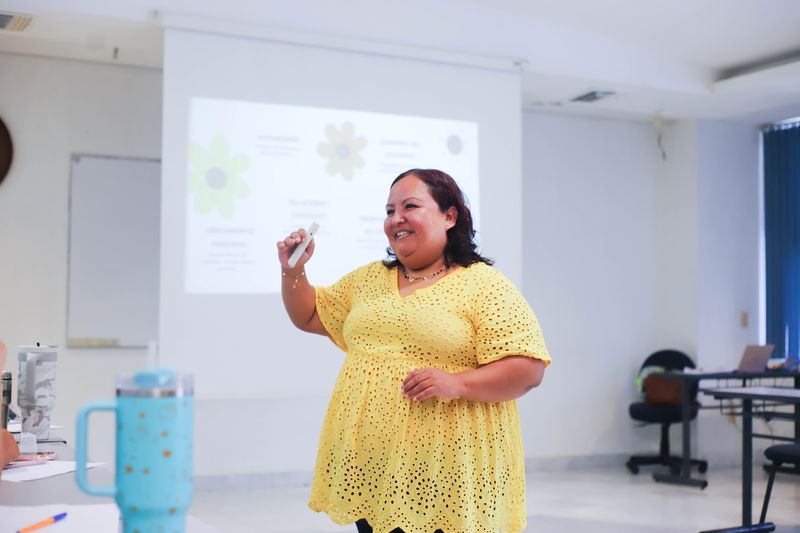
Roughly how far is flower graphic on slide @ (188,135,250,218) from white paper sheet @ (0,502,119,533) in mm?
3465

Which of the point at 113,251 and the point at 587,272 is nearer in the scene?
the point at 113,251

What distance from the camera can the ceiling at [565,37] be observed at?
15.4ft

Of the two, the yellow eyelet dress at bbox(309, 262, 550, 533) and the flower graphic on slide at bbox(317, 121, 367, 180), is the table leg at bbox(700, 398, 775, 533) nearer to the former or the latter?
the flower graphic on slide at bbox(317, 121, 367, 180)

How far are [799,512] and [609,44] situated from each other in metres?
3.19

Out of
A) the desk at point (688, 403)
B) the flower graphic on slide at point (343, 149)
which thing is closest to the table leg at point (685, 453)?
the desk at point (688, 403)

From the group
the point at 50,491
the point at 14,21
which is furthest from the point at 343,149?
the point at 50,491

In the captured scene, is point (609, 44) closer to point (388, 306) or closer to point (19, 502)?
A: point (388, 306)

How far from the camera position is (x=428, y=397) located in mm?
1686

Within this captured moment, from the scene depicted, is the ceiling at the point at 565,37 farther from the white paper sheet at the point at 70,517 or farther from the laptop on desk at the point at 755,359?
the white paper sheet at the point at 70,517

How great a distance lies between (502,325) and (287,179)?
3.39 m

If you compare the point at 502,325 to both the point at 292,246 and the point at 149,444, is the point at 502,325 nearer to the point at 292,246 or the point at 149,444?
the point at 292,246

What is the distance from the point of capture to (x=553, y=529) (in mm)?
4457

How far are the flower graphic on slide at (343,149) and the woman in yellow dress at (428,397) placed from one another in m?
3.23

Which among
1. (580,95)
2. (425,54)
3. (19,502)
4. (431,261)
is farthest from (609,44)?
(19,502)
